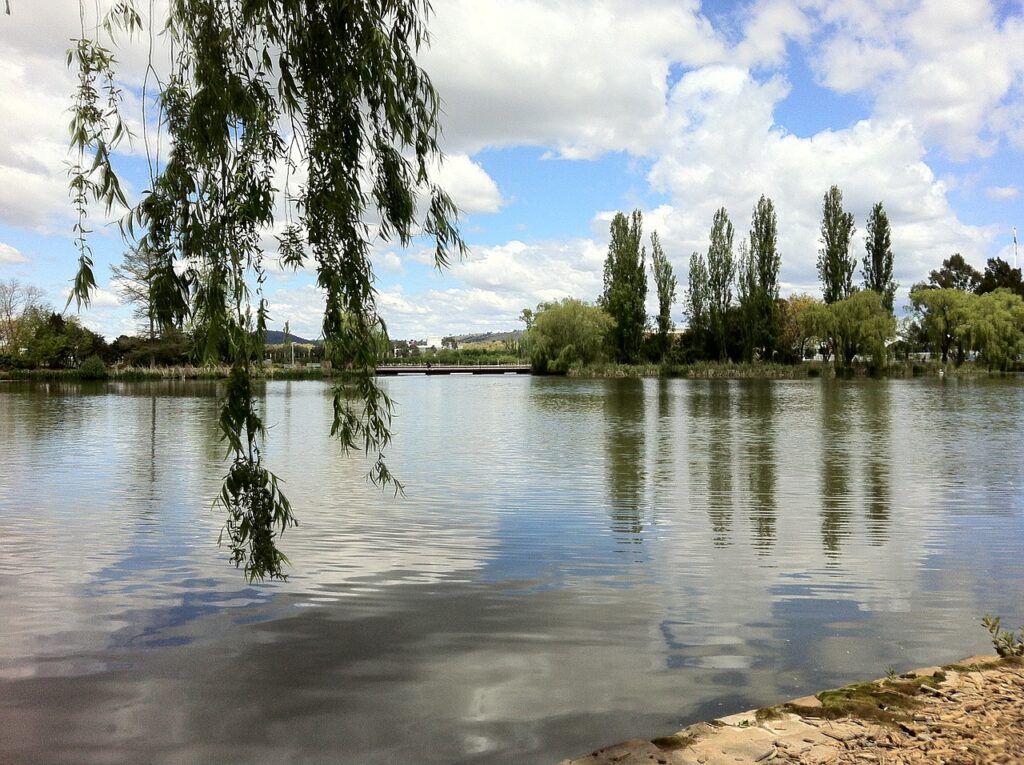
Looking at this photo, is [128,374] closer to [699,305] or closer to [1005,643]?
[699,305]

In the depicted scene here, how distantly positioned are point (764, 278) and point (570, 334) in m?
16.4

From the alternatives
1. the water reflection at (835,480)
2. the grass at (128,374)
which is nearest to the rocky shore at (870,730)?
the water reflection at (835,480)

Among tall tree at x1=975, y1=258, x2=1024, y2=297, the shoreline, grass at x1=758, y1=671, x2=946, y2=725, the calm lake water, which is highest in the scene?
tall tree at x1=975, y1=258, x2=1024, y2=297

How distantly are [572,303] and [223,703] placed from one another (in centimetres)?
6598

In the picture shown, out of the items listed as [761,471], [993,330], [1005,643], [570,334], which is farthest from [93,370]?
[993,330]

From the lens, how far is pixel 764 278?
6212 centimetres

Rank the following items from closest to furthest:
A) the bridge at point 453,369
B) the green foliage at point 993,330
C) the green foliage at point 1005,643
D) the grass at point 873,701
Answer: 1. the grass at point 873,701
2. the green foliage at point 1005,643
3. the green foliage at point 993,330
4. the bridge at point 453,369

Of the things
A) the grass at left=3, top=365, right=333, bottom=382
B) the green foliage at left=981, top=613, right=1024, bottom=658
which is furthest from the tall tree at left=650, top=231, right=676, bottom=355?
the green foliage at left=981, top=613, right=1024, bottom=658

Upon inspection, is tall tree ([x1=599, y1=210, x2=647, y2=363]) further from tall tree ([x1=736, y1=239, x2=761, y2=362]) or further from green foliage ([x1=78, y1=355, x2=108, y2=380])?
green foliage ([x1=78, y1=355, x2=108, y2=380])

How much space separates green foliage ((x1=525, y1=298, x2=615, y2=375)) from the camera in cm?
6675

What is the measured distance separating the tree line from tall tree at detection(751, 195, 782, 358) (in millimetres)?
79

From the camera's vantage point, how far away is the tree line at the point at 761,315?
57219 mm

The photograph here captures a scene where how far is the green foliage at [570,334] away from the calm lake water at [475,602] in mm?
52792

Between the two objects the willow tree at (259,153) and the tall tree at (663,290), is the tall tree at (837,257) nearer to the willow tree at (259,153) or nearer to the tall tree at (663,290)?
the tall tree at (663,290)
